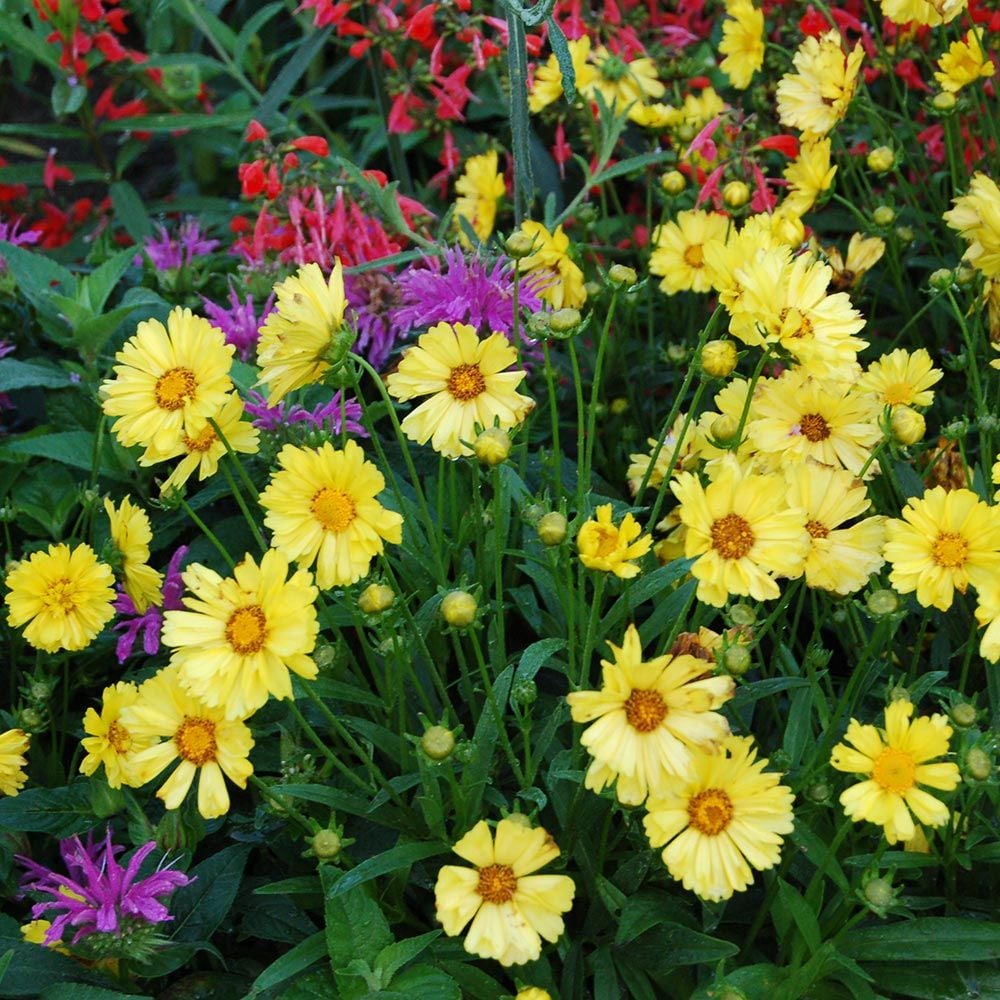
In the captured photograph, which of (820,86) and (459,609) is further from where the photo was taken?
(820,86)

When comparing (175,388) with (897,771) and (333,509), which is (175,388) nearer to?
(333,509)

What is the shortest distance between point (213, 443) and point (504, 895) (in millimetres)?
472

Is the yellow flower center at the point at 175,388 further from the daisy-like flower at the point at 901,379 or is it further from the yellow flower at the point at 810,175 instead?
the yellow flower at the point at 810,175

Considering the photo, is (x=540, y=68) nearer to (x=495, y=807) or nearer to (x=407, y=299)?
(x=407, y=299)

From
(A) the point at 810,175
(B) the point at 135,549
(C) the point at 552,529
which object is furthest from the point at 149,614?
(A) the point at 810,175

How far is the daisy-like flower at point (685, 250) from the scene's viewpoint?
1.52m

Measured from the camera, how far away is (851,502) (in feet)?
3.42

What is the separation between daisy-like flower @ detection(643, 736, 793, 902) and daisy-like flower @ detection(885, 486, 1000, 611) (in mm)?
200

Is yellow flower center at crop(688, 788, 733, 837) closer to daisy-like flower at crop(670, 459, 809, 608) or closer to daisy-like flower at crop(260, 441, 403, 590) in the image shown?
daisy-like flower at crop(670, 459, 809, 608)

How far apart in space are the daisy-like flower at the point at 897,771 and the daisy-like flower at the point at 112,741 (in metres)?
0.61

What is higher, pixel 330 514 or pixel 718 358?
pixel 718 358

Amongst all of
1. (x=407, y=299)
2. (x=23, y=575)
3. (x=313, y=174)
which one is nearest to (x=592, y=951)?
(x=23, y=575)

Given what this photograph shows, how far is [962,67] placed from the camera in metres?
1.47

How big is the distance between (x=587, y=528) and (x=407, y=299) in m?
0.69
